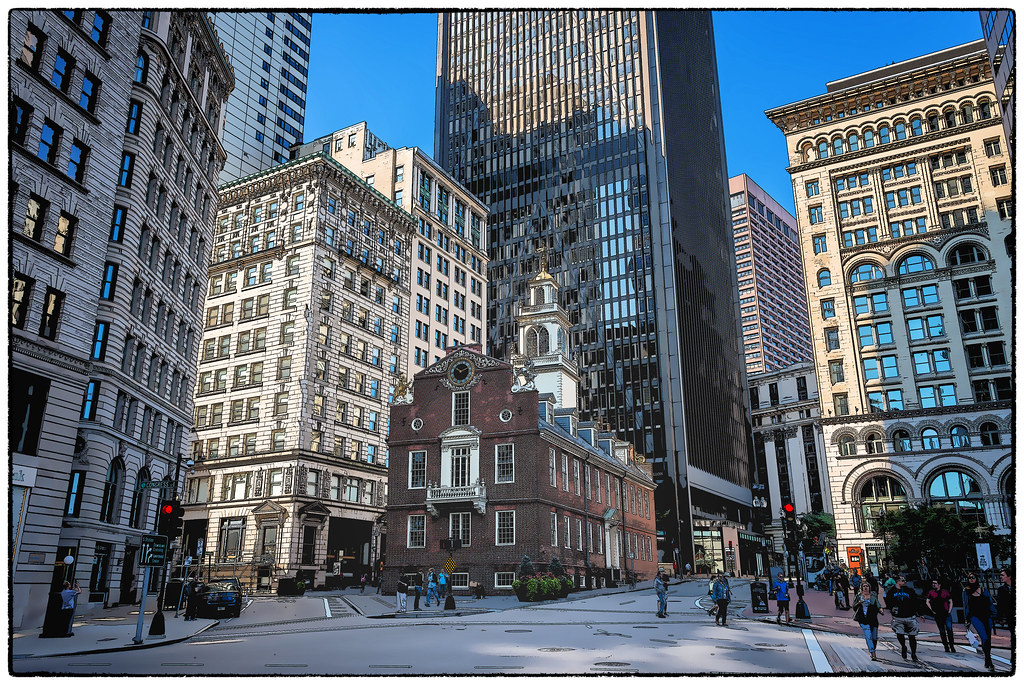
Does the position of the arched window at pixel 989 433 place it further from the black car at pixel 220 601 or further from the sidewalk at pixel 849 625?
the black car at pixel 220 601

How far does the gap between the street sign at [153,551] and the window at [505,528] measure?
18.5 metres

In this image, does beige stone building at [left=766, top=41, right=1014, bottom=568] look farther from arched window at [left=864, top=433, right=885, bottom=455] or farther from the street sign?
the street sign

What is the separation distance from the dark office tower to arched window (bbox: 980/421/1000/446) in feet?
181

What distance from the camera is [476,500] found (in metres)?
36.0

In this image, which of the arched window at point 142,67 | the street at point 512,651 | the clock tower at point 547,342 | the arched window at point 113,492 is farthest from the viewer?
the clock tower at point 547,342

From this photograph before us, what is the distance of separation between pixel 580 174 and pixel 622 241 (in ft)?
44.0

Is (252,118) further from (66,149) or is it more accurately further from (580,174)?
(66,149)

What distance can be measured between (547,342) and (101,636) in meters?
39.2

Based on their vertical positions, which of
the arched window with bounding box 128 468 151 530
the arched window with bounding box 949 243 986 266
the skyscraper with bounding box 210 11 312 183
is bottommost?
the arched window with bounding box 128 468 151 530

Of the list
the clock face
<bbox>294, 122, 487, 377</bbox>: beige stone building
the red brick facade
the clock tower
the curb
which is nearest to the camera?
the curb

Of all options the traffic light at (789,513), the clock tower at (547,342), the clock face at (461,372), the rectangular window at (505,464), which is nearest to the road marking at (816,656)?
the traffic light at (789,513)

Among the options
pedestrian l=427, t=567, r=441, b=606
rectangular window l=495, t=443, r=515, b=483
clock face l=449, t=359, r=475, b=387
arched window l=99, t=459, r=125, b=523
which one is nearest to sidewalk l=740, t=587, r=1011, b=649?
rectangular window l=495, t=443, r=515, b=483

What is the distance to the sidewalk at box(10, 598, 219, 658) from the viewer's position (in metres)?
16.7

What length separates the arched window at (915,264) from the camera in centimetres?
3591
